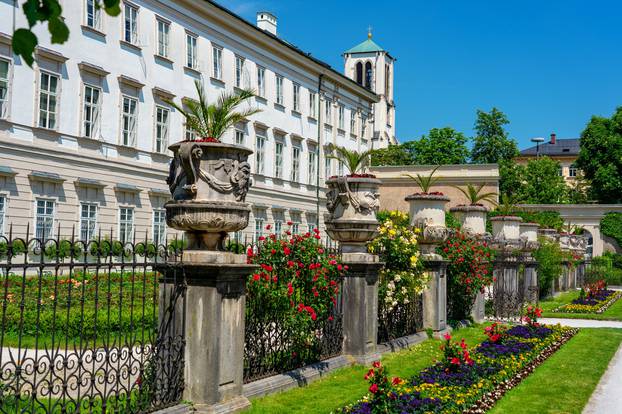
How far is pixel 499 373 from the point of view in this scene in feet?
31.9

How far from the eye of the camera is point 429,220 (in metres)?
13.4

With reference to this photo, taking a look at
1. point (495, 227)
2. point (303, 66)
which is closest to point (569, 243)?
point (495, 227)

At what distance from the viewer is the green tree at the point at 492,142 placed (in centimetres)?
6312

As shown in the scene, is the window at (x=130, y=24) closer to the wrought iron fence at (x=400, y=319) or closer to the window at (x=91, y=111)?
the window at (x=91, y=111)

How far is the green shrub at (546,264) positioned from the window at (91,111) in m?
16.5

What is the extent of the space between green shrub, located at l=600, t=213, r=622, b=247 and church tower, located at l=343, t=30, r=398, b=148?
125ft

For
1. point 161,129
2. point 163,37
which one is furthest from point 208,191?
point 163,37

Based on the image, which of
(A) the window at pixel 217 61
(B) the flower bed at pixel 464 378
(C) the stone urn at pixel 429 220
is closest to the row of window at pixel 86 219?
(A) the window at pixel 217 61

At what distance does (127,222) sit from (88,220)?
7.03 ft

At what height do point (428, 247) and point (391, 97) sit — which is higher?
point (391, 97)

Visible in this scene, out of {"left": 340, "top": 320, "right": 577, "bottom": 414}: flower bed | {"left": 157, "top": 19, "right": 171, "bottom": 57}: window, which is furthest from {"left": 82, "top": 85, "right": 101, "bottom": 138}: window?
{"left": 340, "top": 320, "right": 577, "bottom": 414}: flower bed

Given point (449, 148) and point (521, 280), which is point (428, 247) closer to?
point (521, 280)

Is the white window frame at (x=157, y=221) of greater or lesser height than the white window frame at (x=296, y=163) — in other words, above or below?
below

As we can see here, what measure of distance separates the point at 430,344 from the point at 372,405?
19.1 feet
